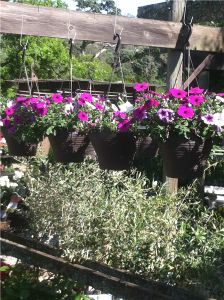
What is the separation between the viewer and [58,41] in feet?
49.7

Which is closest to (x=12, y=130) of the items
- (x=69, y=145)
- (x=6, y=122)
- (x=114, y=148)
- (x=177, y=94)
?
(x=6, y=122)

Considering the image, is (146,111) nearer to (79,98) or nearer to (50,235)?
(79,98)

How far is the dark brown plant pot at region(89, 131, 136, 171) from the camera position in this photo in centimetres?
228

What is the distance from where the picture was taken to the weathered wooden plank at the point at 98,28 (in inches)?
105

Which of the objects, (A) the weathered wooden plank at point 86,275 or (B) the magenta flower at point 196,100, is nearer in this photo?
(A) the weathered wooden plank at point 86,275

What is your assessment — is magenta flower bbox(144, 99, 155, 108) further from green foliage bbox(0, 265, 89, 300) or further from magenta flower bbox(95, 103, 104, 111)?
green foliage bbox(0, 265, 89, 300)

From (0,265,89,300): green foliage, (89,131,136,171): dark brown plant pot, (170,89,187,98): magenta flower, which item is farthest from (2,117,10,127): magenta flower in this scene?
(170,89,187,98): magenta flower

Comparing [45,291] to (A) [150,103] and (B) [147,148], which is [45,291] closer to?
(B) [147,148]

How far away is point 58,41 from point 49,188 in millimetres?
12356

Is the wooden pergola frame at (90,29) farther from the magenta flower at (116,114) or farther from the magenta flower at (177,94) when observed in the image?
the magenta flower at (177,94)

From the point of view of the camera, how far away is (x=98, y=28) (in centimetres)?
279

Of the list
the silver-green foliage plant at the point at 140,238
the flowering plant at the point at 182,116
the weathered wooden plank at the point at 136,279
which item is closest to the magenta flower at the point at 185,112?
the flowering plant at the point at 182,116

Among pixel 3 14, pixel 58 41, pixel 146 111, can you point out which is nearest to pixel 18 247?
pixel 146 111

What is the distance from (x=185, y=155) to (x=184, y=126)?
15 centimetres
